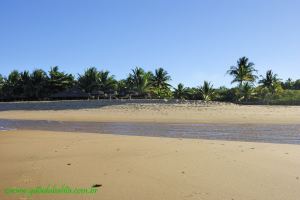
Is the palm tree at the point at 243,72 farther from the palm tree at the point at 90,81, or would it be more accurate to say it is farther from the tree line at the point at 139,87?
the palm tree at the point at 90,81

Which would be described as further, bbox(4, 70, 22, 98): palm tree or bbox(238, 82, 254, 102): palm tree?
bbox(4, 70, 22, 98): palm tree

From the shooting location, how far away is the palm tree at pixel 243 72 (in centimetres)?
5353

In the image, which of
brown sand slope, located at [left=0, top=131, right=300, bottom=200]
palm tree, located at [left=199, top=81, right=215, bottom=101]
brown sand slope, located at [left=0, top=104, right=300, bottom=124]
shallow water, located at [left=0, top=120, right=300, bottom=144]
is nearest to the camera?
brown sand slope, located at [left=0, top=131, right=300, bottom=200]

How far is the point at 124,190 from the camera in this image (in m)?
5.18

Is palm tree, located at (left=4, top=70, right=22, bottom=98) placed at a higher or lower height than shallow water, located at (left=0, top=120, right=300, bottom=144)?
higher

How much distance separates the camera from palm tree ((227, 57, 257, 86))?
53531mm

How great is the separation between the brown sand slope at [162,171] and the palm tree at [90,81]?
40.4m

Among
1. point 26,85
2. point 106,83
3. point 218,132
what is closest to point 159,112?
point 218,132

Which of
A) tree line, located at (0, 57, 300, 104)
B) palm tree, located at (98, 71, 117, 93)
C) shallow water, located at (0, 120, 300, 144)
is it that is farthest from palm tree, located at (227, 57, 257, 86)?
shallow water, located at (0, 120, 300, 144)

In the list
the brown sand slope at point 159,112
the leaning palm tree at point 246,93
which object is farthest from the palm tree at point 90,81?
the leaning palm tree at point 246,93

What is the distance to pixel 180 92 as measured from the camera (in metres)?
52.0

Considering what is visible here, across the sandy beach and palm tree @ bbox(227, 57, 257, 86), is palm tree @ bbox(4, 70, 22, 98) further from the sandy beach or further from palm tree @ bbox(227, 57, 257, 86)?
the sandy beach

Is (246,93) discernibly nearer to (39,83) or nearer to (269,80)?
(269,80)

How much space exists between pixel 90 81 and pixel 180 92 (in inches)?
465
